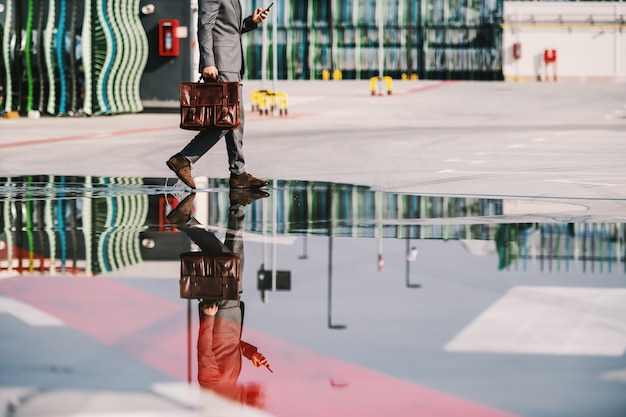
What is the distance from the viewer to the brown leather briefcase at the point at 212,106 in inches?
484

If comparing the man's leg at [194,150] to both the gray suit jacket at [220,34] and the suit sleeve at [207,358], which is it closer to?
the gray suit jacket at [220,34]

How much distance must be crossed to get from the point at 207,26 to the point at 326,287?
513 cm

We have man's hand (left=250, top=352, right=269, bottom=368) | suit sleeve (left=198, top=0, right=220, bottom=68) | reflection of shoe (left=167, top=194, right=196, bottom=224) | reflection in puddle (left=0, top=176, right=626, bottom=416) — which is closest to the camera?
reflection in puddle (left=0, top=176, right=626, bottom=416)

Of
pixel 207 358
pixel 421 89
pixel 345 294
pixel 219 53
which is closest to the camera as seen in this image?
pixel 207 358

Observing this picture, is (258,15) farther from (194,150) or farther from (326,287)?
(326,287)

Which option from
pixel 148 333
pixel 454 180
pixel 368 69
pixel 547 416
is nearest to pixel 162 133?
pixel 454 180

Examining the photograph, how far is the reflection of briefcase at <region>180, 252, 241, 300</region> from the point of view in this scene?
7.09 meters

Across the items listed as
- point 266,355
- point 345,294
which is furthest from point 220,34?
point 266,355

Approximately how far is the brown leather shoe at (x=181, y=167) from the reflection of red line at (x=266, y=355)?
17.4 feet

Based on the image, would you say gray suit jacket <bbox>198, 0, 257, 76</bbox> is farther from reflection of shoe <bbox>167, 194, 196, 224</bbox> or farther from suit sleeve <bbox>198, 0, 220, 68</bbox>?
reflection of shoe <bbox>167, 194, 196, 224</bbox>

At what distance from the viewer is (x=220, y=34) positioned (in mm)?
12305

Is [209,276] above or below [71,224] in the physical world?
below

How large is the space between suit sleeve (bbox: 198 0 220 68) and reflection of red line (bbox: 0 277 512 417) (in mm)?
4876

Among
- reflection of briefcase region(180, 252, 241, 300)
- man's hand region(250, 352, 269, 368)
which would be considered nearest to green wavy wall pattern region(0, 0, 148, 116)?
reflection of briefcase region(180, 252, 241, 300)
